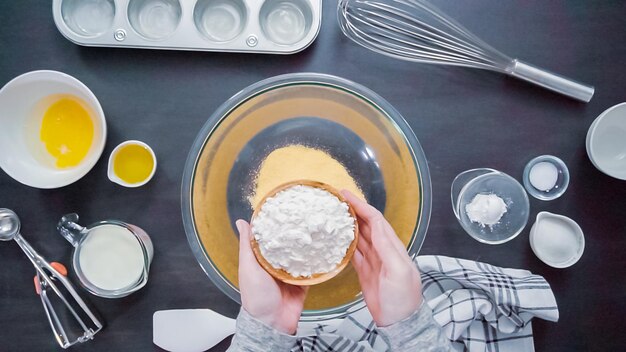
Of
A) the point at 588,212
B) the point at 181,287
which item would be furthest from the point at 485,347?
the point at 181,287

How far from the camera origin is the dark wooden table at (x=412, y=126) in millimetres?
864

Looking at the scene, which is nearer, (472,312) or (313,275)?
(313,275)

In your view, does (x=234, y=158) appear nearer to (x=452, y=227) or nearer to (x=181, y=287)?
(x=181, y=287)

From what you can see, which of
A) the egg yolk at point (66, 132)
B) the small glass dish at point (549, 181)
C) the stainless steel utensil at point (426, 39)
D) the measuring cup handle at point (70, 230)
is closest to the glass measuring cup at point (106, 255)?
the measuring cup handle at point (70, 230)

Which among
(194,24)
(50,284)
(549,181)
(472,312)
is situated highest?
(194,24)

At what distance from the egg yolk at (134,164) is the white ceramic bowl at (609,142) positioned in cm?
76

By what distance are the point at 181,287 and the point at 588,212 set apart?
73 cm

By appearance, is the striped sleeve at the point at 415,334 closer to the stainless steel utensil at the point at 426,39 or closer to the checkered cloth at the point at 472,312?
the checkered cloth at the point at 472,312

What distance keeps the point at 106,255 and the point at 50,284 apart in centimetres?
11

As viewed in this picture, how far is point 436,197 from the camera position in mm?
865

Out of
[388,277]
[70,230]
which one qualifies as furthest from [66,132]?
[388,277]

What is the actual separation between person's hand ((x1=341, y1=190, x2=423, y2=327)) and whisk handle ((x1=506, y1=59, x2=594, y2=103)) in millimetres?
379

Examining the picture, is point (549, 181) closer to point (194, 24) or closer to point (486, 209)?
point (486, 209)

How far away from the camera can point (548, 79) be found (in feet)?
2.82
